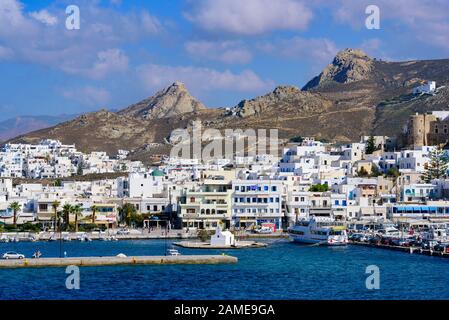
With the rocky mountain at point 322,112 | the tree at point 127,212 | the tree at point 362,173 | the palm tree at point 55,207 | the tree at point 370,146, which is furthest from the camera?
the rocky mountain at point 322,112

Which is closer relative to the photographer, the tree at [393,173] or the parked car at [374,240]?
the parked car at [374,240]

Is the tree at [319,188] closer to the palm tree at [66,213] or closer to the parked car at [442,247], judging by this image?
the palm tree at [66,213]

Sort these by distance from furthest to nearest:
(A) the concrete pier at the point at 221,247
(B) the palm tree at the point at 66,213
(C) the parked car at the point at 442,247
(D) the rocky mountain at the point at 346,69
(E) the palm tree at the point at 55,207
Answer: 1. (D) the rocky mountain at the point at 346,69
2. (E) the palm tree at the point at 55,207
3. (B) the palm tree at the point at 66,213
4. (A) the concrete pier at the point at 221,247
5. (C) the parked car at the point at 442,247

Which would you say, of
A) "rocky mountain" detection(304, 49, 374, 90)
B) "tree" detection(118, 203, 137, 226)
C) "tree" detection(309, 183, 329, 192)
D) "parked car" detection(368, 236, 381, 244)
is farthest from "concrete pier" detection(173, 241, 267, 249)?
"rocky mountain" detection(304, 49, 374, 90)

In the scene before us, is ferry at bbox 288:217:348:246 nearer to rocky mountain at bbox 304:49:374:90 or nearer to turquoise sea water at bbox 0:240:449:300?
turquoise sea water at bbox 0:240:449:300

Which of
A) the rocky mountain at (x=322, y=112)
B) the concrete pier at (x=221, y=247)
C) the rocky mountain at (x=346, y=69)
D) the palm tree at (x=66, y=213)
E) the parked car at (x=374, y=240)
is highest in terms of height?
the rocky mountain at (x=346, y=69)

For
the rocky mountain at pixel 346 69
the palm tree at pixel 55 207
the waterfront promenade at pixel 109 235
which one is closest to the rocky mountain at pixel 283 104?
the rocky mountain at pixel 346 69

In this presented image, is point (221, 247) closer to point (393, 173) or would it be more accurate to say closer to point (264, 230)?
point (264, 230)
